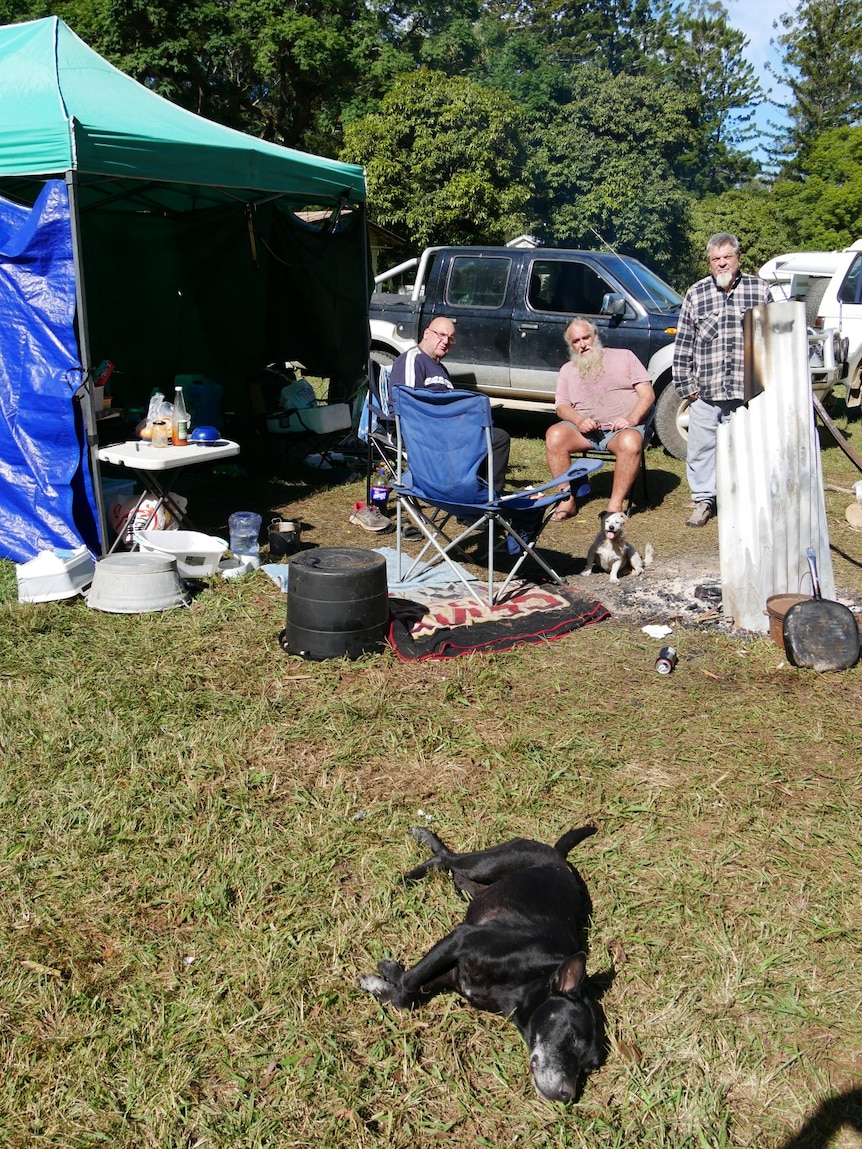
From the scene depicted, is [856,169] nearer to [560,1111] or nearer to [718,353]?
[718,353]

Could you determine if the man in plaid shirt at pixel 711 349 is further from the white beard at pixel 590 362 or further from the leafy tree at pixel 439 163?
the leafy tree at pixel 439 163

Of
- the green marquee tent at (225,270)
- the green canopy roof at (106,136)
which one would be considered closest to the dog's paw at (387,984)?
the green canopy roof at (106,136)

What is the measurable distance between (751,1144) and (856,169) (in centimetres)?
2529

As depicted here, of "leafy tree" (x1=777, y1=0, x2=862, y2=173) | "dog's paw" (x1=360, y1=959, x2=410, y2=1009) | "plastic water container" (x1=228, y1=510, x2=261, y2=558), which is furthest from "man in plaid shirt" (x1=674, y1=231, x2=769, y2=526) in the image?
"leafy tree" (x1=777, y1=0, x2=862, y2=173)

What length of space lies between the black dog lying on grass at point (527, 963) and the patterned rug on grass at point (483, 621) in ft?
5.52

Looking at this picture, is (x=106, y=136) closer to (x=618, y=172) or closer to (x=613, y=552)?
(x=613, y=552)

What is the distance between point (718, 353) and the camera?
242 inches

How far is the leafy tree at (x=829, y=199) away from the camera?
2289 cm

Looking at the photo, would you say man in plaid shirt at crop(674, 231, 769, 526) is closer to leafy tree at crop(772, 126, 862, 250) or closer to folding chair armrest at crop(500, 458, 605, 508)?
folding chair armrest at crop(500, 458, 605, 508)

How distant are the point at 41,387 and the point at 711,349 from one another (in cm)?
402

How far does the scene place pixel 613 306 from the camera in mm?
8070

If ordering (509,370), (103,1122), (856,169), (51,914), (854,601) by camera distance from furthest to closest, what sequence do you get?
(856,169), (509,370), (854,601), (51,914), (103,1122)

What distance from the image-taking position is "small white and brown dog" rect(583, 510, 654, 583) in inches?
211

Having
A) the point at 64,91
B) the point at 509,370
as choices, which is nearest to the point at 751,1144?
the point at 64,91
